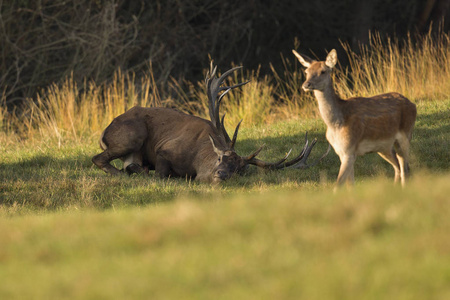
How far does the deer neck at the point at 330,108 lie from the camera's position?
7953 mm

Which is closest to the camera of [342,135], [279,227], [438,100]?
[279,227]

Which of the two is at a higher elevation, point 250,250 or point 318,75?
point 318,75

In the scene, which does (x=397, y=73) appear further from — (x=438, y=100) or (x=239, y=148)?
(x=239, y=148)

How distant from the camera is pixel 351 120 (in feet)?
26.1

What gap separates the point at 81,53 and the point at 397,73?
10.5m

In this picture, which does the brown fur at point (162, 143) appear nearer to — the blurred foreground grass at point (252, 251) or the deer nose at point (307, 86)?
the deer nose at point (307, 86)

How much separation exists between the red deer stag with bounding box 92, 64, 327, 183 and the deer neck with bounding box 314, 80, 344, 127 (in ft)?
6.45

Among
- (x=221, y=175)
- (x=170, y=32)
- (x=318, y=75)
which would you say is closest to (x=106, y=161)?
(x=221, y=175)

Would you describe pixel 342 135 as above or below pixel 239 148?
above

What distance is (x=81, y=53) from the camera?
2181 centimetres

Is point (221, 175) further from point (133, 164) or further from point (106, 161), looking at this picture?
point (106, 161)

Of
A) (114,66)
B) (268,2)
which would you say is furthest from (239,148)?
(268,2)

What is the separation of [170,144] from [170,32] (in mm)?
14368

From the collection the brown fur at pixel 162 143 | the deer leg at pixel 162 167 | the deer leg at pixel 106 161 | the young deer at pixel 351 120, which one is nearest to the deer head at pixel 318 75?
the young deer at pixel 351 120
